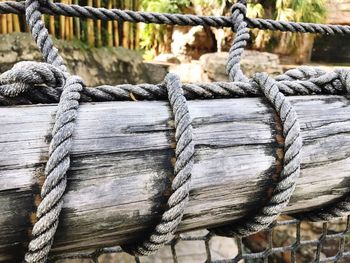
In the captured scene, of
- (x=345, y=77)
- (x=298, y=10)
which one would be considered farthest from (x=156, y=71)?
(x=345, y=77)

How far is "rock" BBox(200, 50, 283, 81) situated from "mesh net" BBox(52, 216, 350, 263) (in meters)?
2.04

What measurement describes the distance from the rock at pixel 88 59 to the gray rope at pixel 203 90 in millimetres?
2788

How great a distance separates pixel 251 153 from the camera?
1.96ft

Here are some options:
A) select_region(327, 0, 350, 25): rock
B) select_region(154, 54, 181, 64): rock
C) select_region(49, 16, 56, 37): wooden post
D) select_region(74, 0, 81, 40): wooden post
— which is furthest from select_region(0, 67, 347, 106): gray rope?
select_region(327, 0, 350, 25): rock

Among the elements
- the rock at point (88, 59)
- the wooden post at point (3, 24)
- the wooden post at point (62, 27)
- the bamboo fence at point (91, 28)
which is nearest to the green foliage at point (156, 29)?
the rock at point (88, 59)

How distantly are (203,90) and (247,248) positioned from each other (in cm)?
466

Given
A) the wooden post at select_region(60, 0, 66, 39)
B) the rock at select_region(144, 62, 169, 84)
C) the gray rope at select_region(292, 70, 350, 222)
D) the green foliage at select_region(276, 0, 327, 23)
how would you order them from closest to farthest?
1. the gray rope at select_region(292, 70, 350, 222)
2. the wooden post at select_region(60, 0, 66, 39)
3. the rock at select_region(144, 62, 169, 84)
4. the green foliage at select_region(276, 0, 327, 23)

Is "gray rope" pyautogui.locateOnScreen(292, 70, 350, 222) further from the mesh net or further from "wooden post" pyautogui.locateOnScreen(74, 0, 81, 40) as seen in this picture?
"wooden post" pyautogui.locateOnScreen(74, 0, 81, 40)

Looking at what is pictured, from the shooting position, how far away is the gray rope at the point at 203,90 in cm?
55

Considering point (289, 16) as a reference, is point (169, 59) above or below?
below

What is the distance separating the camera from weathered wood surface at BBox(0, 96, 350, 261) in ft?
1.54

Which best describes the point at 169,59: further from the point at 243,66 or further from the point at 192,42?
the point at 243,66

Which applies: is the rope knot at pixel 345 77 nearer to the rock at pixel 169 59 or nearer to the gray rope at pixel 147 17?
the gray rope at pixel 147 17

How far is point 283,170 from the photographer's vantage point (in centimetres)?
59
